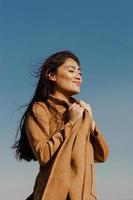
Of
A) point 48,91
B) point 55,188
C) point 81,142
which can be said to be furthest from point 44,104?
point 55,188

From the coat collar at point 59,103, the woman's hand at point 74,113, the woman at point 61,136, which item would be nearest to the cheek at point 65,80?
the woman at point 61,136

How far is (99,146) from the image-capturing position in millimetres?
5133

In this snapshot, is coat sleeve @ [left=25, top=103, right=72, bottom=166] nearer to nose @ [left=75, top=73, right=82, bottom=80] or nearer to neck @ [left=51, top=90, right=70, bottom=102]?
neck @ [left=51, top=90, right=70, bottom=102]

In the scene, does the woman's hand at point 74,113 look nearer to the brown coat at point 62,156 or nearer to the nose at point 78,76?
the brown coat at point 62,156

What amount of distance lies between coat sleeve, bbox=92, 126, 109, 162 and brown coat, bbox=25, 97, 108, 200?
0.08 ft

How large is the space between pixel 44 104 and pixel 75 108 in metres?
0.35

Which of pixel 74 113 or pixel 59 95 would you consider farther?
pixel 59 95

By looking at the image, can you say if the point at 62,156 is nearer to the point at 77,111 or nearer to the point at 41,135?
the point at 41,135

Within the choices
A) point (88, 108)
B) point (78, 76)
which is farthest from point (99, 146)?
point (78, 76)

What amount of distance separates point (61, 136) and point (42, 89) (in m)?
0.75

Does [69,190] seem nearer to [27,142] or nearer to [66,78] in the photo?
[27,142]

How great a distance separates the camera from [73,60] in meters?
5.31

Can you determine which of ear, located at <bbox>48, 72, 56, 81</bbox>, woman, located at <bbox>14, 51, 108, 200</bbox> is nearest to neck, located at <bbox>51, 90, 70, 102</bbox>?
woman, located at <bbox>14, 51, 108, 200</bbox>

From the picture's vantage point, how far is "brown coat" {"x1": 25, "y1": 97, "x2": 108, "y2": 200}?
457 centimetres
